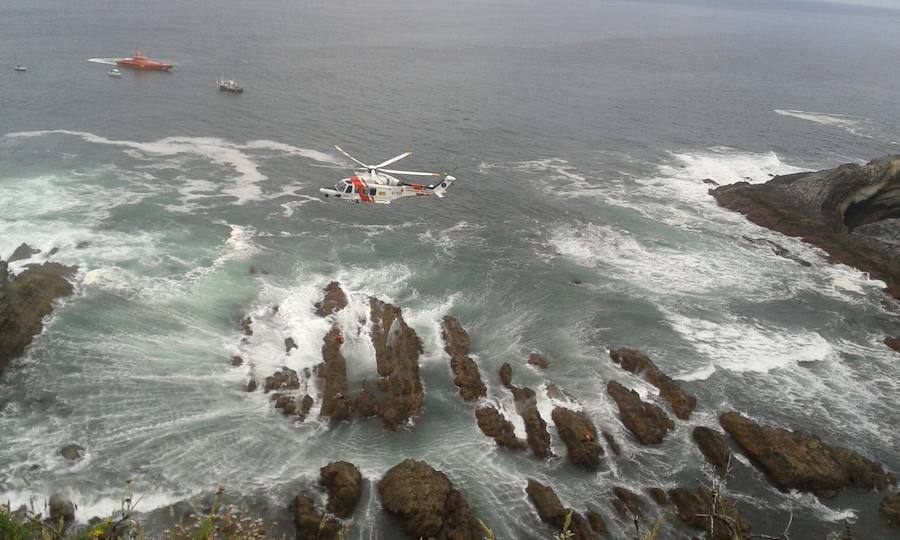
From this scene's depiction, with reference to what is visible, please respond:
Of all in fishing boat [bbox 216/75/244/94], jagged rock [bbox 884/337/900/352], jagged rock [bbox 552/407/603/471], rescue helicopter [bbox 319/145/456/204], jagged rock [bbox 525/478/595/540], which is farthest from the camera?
fishing boat [bbox 216/75/244/94]

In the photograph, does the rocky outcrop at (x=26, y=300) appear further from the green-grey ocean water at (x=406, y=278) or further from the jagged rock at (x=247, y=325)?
the jagged rock at (x=247, y=325)

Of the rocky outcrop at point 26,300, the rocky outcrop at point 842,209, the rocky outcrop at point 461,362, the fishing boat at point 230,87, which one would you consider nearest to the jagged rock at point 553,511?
the rocky outcrop at point 461,362

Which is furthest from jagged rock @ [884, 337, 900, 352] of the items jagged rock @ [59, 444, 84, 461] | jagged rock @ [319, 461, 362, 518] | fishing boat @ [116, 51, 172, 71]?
fishing boat @ [116, 51, 172, 71]

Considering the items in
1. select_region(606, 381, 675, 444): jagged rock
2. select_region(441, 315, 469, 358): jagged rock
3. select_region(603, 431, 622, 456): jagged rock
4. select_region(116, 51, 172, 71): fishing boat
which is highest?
select_region(116, 51, 172, 71): fishing boat

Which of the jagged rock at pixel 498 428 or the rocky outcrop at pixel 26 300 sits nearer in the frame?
the jagged rock at pixel 498 428

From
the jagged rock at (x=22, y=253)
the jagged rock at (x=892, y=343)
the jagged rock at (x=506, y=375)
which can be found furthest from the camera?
the jagged rock at (x=892, y=343)

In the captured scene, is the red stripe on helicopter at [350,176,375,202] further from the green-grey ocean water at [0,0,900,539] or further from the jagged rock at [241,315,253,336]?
the jagged rock at [241,315,253,336]
